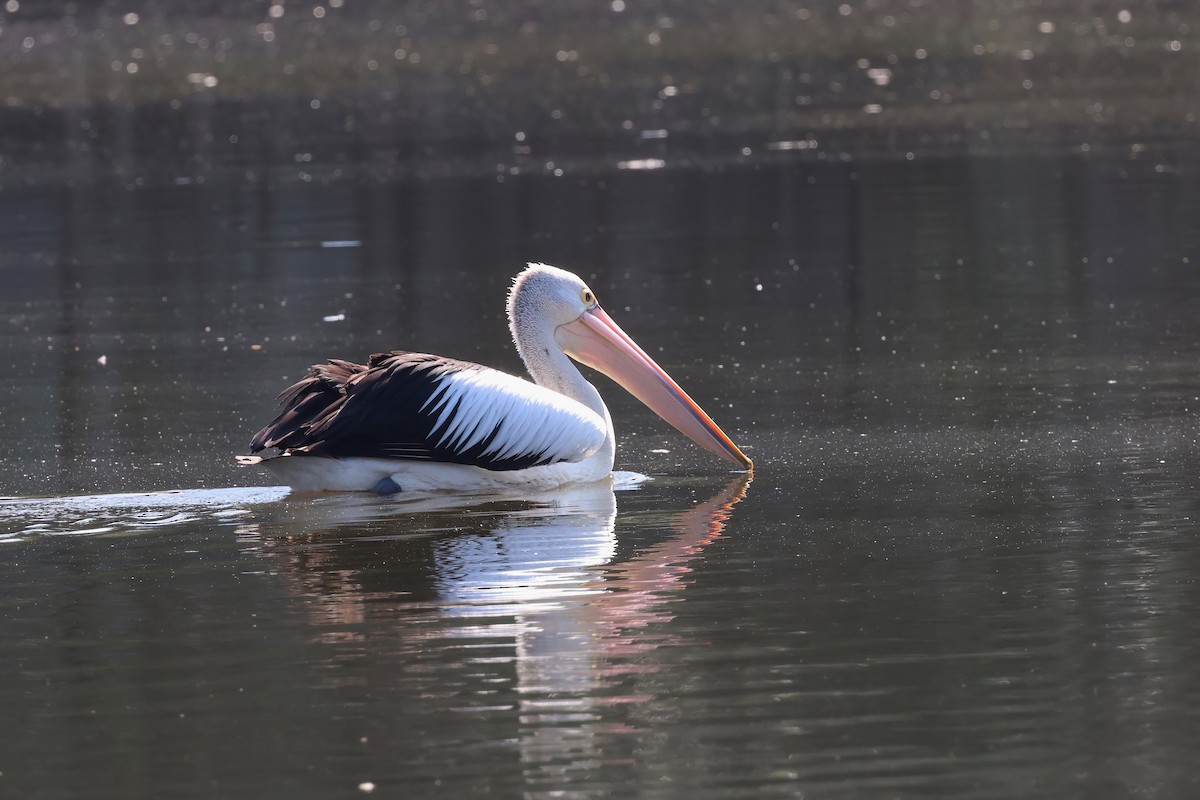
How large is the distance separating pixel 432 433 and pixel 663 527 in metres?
1.02

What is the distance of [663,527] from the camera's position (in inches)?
255

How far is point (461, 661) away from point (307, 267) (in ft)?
28.5

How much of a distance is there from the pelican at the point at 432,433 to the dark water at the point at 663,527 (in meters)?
0.13

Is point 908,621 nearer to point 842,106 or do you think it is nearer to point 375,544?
point 375,544

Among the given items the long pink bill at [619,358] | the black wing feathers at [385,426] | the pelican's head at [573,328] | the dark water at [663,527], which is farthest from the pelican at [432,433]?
the pelican's head at [573,328]

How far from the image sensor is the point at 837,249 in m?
13.1

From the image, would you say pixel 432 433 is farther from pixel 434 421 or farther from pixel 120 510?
pixel 120 510

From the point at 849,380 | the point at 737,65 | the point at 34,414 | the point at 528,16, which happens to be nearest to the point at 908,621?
the point at 849,380

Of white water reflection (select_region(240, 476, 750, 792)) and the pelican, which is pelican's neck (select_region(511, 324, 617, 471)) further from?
white water reflection (select_region(240, 476, 750, 792))

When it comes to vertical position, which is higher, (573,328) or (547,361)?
(573,328)

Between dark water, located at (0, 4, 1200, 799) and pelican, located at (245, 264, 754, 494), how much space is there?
0.42 ft

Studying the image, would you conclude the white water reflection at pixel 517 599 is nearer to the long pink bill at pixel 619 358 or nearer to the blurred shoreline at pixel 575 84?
the long pink bill at pixel 619 358

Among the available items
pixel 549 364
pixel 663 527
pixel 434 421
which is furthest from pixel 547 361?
pixel 663 527

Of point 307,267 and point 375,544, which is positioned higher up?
point 307,267
